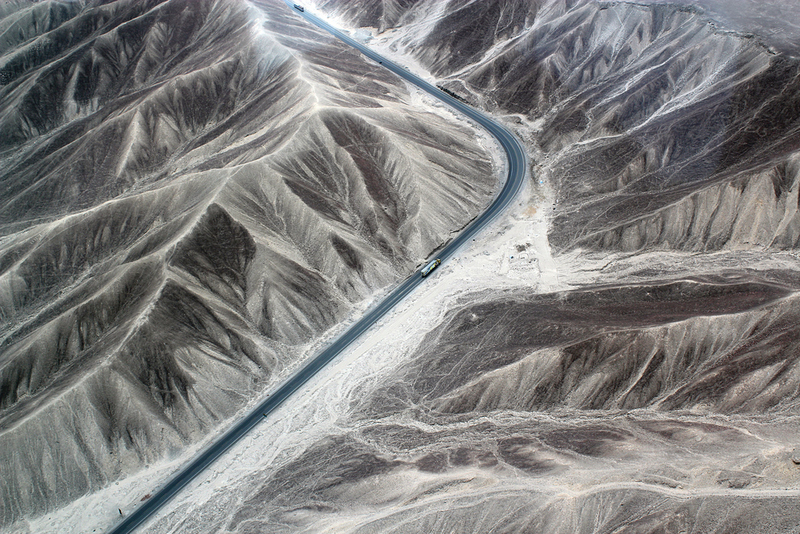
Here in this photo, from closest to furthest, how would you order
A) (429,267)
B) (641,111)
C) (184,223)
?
(184,223)
(429,267)
(641,111)

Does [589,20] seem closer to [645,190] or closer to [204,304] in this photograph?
[645,190]

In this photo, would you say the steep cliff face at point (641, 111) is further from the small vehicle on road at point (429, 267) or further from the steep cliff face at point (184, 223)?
the small vehicle on road at point (429, 267)

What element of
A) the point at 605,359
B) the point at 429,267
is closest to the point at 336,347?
the point at 429,267

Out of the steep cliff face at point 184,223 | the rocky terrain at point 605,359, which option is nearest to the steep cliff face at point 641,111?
the rocky terrain at point 605,359

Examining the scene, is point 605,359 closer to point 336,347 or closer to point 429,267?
point 429,267

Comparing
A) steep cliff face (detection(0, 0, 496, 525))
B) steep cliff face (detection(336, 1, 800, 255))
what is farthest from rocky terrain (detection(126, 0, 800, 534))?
steep cliff face (detection(0, 0, 496, 525))

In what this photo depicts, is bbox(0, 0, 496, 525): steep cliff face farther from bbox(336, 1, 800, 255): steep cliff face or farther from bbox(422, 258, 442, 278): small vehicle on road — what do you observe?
bbox(336, 1, 800, 255): steep cliff face

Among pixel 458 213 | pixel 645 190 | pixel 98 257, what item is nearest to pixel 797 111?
pixel 645 190

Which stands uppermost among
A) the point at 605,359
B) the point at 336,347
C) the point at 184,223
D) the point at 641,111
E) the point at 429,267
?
the point at 641,111
